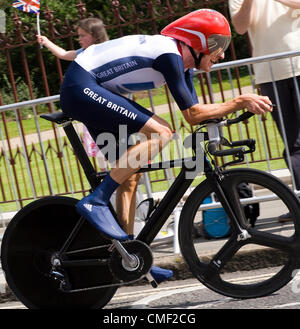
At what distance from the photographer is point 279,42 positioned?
6.46 metres

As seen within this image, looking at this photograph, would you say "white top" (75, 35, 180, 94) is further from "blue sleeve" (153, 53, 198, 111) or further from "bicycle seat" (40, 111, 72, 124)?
"bicycle seat" (40, 111, 72, 124)

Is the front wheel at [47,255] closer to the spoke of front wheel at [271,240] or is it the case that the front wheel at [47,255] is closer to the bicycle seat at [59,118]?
the bicycle seat at [59,118]

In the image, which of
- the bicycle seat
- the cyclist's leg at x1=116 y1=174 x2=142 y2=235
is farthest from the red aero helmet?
the cyclist's leg at x1=116 y1=174 x2=142 y2=235

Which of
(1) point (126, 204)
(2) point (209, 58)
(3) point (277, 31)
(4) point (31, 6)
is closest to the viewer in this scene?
(2) point (209, 58)

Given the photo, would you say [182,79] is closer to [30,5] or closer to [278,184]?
[278,184]

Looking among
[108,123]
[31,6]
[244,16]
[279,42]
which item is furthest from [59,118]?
[31,6]

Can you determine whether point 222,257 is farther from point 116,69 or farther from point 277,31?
point 277,31

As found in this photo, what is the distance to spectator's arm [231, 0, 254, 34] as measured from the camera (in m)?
6.39

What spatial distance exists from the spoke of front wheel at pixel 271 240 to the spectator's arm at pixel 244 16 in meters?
2.27

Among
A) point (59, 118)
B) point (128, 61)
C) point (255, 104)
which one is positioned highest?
point (128, 61)

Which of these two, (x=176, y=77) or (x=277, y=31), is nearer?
(x=176, y=77)

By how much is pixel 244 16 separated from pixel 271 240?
7.60ft

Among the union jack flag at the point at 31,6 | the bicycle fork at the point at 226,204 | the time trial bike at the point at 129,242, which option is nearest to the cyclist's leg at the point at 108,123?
the time trial bike at the point at 129,242

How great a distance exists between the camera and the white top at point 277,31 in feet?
21.1
